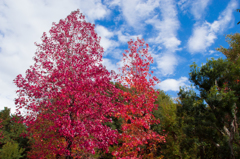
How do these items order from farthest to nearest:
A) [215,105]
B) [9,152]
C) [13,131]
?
[13,131]
[9,152]
[215,105]

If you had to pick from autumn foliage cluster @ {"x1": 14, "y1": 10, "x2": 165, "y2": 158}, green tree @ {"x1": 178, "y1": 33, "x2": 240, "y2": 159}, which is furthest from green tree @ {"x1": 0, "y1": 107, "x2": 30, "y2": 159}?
green tree @ {"x1": 178, "y1": 33, "x2": 240, "y2": 159}

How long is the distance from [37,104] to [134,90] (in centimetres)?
1192

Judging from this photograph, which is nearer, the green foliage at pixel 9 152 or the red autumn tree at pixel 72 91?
the red autumn tree at pixel 72 91

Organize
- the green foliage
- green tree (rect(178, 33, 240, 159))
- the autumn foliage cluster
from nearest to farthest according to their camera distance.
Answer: the autumn foliage cluster → green tree (rect(178, 33, 240, 159)) → the green foliage

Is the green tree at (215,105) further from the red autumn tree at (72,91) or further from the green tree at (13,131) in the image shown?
the green tree at (13,131)

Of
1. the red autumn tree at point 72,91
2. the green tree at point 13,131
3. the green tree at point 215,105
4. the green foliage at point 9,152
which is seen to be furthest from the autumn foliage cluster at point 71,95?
the green tree at point 13,131

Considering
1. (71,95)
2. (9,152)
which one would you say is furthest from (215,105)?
(9,152)

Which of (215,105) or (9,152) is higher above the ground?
(215,105)

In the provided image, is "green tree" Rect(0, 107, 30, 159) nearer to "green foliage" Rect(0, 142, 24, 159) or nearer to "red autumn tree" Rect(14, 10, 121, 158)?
"green foliage" Rect(0, 142, 24, 159)

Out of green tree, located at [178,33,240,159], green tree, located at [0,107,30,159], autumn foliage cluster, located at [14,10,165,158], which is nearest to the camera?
autumn foliage cluster, located at [14,10,165,158]

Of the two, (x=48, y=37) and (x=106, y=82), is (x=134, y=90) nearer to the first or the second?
(x=106, y=82)

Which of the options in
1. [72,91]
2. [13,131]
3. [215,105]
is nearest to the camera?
[72,91]

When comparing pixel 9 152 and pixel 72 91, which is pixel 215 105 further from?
pixel 9 152

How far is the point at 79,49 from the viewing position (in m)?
12.6
